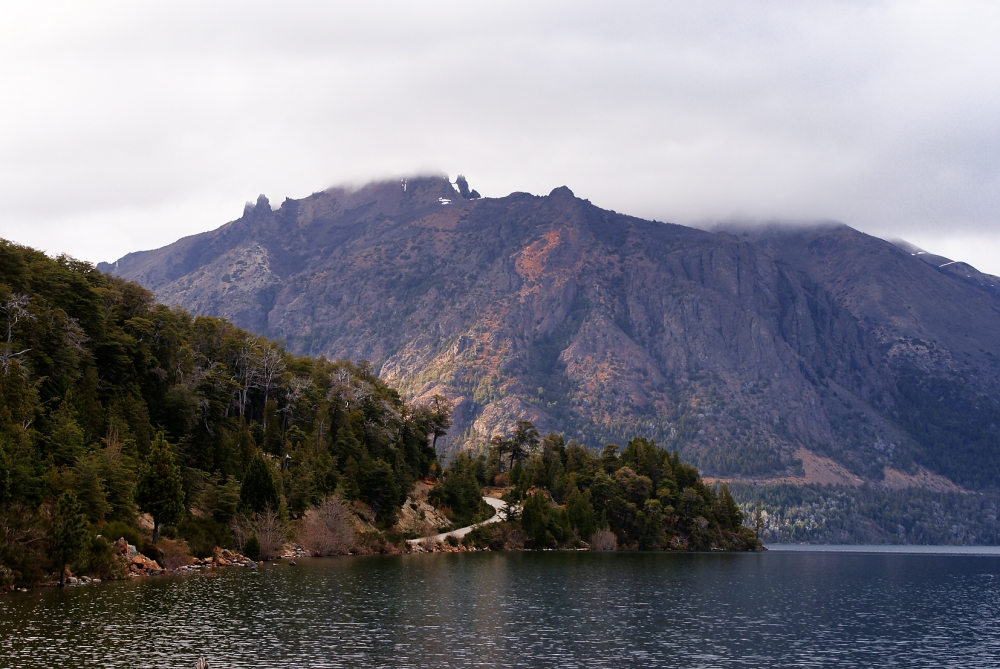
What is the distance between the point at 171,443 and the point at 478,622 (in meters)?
75.2

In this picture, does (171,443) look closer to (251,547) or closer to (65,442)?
(251,547)

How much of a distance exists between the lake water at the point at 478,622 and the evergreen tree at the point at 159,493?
1042cm

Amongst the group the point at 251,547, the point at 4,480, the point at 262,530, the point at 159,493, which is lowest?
the point at 251,547

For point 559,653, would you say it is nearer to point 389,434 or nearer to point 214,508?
point 214,508

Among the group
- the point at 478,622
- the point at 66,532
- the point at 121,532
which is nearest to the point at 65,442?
the point at 121,532

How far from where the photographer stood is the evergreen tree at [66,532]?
82.2m

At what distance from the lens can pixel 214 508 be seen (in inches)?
4825

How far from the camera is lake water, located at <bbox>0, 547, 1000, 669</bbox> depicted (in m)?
58.1

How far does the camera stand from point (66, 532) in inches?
→ 3255

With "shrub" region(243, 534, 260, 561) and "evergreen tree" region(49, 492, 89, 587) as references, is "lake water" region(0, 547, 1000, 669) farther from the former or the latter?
"shrub" region(243, 534, 260, 561)

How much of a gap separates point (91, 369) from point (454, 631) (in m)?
76.6

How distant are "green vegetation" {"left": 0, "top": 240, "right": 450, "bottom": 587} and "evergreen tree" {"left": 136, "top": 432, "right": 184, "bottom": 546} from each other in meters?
0.16

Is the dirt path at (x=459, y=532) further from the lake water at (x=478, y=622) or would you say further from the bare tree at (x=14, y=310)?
the bare tree at (x=14, y=310)

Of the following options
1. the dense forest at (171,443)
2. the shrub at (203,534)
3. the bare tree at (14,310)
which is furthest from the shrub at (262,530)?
the bare tree at (14,310)
